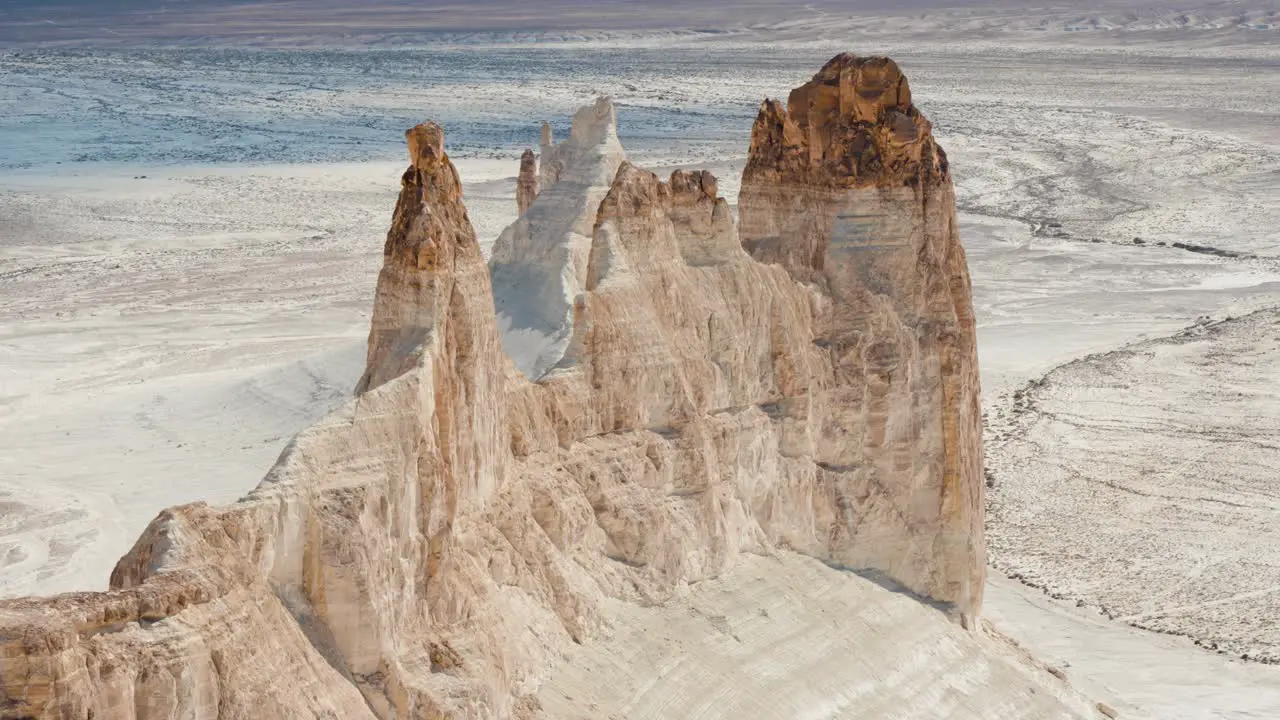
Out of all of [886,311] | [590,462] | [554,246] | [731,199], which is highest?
[886,311]

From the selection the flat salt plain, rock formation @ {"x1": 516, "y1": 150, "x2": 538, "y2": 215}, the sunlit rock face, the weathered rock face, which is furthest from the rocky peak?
rock formation @ {"x1": 516, "y1": 150, "x2": 538, "y2": 215}

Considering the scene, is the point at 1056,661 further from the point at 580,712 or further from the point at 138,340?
the point at 138,340

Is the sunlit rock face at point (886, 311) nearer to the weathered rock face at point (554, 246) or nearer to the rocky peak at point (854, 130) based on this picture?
the rocky peak at point (854, 130)

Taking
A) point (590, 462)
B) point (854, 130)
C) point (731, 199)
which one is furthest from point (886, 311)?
point (731, 199)

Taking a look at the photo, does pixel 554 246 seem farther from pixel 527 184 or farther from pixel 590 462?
pixel 590 462

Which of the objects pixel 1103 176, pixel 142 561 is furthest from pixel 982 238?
pixel 142 561

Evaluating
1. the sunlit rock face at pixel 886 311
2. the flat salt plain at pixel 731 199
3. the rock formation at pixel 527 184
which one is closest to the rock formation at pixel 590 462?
the sunlit rock face at pixel 886 311
